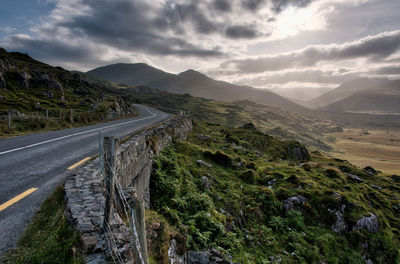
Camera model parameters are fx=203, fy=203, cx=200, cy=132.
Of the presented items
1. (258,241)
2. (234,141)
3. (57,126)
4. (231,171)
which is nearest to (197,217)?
(258,241)

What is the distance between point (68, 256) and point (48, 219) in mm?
1647

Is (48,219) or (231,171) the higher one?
(48,219)

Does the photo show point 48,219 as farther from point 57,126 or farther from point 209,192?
point 57,126

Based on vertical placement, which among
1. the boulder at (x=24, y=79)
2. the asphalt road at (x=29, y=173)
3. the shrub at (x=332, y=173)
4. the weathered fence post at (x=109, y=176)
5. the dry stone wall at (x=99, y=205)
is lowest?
the shrub at (x=332, y=173)

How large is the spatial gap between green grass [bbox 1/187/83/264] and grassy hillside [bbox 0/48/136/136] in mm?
15320

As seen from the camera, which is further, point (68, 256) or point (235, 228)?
point (235, 228)

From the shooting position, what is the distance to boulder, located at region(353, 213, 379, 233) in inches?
506

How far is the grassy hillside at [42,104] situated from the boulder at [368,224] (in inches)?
984

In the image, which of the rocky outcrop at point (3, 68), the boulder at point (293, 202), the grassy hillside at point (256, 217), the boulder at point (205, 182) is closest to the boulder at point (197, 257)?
the grassy hillside at point (256, 217)

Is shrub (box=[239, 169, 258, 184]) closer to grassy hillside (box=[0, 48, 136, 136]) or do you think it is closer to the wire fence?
grassy hillside (box=[0, 48, 136, 136])

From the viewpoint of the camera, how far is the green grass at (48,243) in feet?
10.9

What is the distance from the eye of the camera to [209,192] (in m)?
12.1

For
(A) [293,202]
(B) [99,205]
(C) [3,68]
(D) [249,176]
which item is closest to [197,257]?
(B) [99,205]

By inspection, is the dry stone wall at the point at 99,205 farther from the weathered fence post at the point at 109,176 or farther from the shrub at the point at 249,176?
the shrub at the point at 249,176
